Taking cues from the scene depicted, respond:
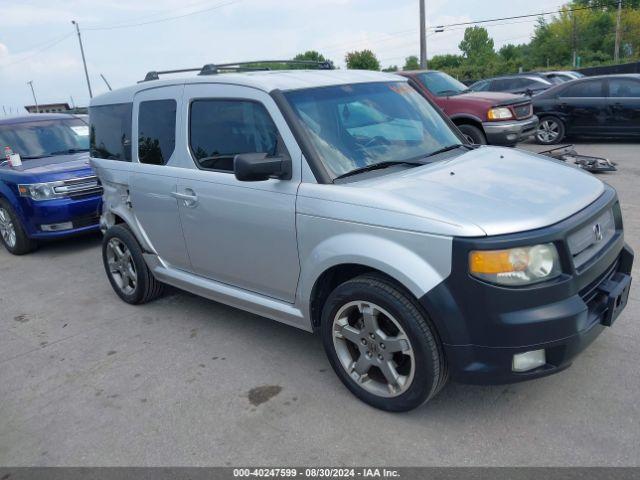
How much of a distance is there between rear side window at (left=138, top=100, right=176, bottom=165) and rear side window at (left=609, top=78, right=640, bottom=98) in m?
10.2

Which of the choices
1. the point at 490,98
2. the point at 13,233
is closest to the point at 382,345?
the point at 13,233

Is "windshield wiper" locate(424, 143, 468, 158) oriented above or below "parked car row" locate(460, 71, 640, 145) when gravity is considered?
above

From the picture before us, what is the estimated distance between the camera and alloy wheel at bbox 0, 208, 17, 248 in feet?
23.7

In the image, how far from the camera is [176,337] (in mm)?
4316

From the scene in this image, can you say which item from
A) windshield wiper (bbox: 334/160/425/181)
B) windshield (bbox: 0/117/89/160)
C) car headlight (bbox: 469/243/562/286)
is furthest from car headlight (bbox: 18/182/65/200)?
car headlight (bbox: 469/243/562/286)

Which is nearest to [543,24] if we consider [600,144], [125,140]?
[600,144]

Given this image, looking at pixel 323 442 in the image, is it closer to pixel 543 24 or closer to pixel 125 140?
pixel 125 140

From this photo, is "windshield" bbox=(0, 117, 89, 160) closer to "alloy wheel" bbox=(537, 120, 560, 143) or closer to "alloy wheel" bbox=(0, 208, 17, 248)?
"alloy wheel" bbox=(0, 208, 17, 248)

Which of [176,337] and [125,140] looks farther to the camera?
[125,140]

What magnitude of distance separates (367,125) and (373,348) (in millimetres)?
1466

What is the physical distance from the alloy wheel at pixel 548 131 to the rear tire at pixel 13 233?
10.3 m

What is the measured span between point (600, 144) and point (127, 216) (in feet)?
35.2

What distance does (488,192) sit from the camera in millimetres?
2908

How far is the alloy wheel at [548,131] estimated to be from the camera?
11.9 meters
